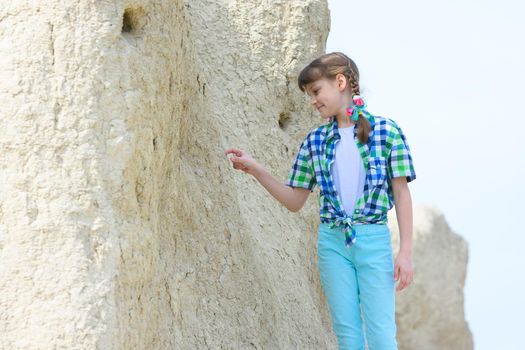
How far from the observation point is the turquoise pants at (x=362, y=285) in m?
4.71

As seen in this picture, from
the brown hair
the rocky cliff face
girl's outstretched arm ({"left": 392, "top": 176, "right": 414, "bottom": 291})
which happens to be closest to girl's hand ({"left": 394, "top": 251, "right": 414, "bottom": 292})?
girl's outstretched arm ({"left": 392, "top": 176, "right": 414, "bottom": 291})

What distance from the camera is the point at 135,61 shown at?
4.27m

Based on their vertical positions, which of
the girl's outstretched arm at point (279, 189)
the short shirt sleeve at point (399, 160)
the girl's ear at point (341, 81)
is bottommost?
the girl's outstretched arm at point (279, 189)

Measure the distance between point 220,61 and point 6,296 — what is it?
3.03 meters

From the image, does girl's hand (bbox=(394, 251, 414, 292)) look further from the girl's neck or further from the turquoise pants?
the girl's neck

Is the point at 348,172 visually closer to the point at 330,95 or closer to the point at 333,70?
the point at 330,95

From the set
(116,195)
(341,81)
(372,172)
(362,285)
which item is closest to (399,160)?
(372,172)

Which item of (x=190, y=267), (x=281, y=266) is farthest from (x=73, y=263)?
(x=281, y=266)

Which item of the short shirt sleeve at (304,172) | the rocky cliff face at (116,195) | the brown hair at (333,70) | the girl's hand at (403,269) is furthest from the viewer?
the short shirt sleeve at (304,172)

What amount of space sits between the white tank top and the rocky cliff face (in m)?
0.75

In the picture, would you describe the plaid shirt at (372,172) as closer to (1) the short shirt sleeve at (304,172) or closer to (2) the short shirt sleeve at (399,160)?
(2) the short shirt sleeve at (399,160)

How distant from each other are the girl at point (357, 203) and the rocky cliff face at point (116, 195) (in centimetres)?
63

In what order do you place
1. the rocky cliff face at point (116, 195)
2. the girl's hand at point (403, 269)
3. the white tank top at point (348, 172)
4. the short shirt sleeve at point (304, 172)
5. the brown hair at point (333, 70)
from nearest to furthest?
1. the rocky cliff face at point (116, 195)
2. the girl's hand at point (403, 269)
3. the white tank top at point (348, 172)
4. the brown hair at point (333, 70)
5. the short shirt sleeve at point (304, 172)

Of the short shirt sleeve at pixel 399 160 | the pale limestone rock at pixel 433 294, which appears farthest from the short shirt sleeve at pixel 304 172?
the pale limestone rock at pixel 433 294
